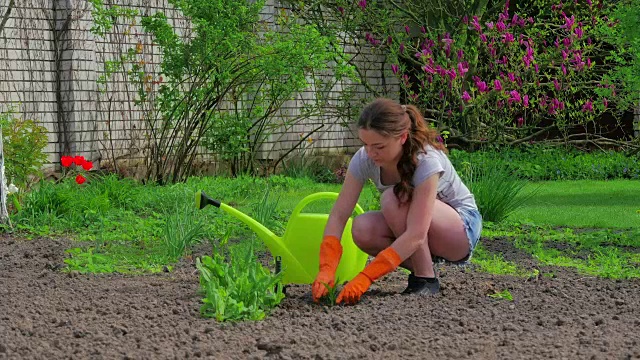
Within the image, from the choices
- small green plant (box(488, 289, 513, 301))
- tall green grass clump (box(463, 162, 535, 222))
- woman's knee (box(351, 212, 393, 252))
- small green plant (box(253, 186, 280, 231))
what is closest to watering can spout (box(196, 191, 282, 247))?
woman's knee (box(351, 212, 393, 252))

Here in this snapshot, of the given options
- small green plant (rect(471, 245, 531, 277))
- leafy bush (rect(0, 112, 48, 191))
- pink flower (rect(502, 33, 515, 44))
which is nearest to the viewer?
small green plant (rect(471, 245, 531, 277))

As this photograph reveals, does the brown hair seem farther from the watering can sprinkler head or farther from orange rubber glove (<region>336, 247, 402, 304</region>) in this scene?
the watering can sprinkler head

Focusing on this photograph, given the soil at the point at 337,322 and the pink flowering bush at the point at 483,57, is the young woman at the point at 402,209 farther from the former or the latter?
the pink flowering bush at the point at 483,57

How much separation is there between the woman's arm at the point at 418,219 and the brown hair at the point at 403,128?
70 millimetres

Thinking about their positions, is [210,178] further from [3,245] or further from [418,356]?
[418,356]

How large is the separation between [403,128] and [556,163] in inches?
299

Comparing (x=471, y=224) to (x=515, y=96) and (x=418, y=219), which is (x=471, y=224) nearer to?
(x=418, y=219)

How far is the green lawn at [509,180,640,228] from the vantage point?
23.4ft

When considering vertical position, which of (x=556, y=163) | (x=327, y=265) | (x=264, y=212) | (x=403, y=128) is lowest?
(x=556, y=163)

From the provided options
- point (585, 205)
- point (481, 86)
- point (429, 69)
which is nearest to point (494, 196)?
point (585, 205)

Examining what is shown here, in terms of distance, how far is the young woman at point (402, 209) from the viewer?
3959 mm

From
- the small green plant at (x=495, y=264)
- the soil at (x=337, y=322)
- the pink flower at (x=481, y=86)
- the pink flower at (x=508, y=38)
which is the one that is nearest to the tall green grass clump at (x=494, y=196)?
the small green plant at (x=495, y=264)

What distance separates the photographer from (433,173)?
404 centimetres

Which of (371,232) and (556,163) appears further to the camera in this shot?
(556,163)
